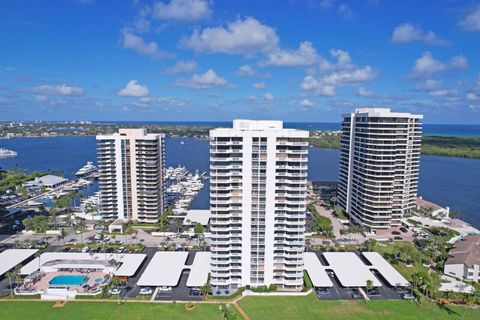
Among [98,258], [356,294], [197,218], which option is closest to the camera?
[356,294]

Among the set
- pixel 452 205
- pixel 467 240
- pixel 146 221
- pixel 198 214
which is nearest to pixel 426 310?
pixel 467 240

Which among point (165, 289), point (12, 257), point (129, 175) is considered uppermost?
point (129, 175)

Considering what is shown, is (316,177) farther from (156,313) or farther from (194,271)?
(156,313)

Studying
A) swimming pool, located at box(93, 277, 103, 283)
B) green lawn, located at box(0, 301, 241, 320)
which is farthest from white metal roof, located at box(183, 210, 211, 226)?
green lawn, located at box(0, 301, 241, 320)

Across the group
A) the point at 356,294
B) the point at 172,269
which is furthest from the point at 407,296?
the point at 172,269

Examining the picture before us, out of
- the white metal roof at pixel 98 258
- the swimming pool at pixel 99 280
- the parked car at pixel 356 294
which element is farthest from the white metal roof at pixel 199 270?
the parked car at pixel 356 294

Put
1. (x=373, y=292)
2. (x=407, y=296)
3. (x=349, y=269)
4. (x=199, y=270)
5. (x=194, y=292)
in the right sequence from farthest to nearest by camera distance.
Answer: (x=349, y=269)
(x=199, y=270)
(x=373, y=292)
(x=194, y=292)
(x=407, y=296)

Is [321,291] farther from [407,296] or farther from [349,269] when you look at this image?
[407,296]

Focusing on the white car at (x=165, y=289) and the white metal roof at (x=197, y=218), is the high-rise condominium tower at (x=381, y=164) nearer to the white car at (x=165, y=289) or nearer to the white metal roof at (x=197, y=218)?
the white metal roof at (x=197, y=218)

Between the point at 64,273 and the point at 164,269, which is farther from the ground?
the point at 164,269
